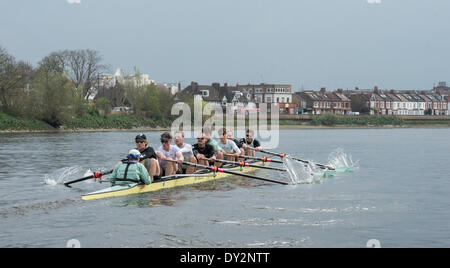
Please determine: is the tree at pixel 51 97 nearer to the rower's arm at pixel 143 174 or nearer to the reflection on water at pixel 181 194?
the reflection on water at pixel 181 194

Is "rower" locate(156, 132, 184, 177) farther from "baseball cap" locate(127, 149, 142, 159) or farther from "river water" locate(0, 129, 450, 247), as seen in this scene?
"baseball cap" locate(127, 149, 142, 159)

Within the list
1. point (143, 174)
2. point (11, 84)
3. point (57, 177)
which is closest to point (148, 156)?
point (143, 174)

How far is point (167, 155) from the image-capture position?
15789 mm

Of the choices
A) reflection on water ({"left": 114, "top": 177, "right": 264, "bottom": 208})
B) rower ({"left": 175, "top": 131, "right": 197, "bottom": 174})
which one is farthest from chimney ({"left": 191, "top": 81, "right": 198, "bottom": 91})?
rower ({"left": 175, "top": 131, "right": 197, "bottom": 174})

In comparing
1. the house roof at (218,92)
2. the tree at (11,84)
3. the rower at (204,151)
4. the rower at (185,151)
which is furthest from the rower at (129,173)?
the house roof at (218,92)

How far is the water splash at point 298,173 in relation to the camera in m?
19.2

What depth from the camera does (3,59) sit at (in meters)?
52.4

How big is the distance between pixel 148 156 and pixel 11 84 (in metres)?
43.4

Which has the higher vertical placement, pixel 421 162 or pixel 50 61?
pixel 50 61

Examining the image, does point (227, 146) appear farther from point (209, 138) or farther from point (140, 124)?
point (140, 124)

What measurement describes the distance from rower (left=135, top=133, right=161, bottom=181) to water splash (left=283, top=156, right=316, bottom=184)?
5.59 metres
